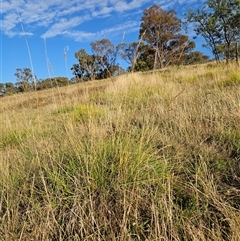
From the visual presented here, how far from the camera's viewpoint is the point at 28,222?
1.38m

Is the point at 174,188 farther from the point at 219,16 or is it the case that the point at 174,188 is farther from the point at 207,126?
the point at 219,16

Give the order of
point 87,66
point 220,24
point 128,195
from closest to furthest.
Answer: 1. point 128,195
2. point 87,66
3. point 220,24

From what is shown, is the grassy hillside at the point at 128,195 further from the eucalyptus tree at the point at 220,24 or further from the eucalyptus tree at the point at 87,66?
the eucalyptus tree at the point at 220,24

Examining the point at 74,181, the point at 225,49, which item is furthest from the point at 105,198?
the point at 225,49

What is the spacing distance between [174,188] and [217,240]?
1.59ft

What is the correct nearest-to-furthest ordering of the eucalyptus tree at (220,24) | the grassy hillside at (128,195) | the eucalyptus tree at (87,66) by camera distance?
the grassy hillside at (128,195) < the eucalyptus tree at (87,66) < the eucalyptus tree at (220,24)

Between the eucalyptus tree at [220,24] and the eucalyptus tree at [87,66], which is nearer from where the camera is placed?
the eucalyptus tree at [87,66]

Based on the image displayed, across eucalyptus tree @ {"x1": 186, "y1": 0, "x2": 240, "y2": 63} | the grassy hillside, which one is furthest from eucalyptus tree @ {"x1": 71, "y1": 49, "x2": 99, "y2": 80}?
eucalyptus tree @ {"x1": 186, "y1": 0, "x2": 240, "y2": 63}

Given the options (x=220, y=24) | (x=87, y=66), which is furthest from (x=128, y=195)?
(x=220, y=24)

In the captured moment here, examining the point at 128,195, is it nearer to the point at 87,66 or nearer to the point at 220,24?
the point at 87,66

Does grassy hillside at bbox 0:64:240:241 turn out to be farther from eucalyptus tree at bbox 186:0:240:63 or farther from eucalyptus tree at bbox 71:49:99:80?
eucalyptus tree at bbox 186:0:240:63

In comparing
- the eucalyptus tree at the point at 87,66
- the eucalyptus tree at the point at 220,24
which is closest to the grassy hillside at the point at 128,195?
the eucalyptus tree at the point at 87,66

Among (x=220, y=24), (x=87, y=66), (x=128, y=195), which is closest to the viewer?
(x=128, y=195)

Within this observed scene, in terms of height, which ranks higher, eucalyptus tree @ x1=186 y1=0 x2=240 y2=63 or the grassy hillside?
eucalyptus tree @ x1=186 y1=0 x2=240 y2=63
